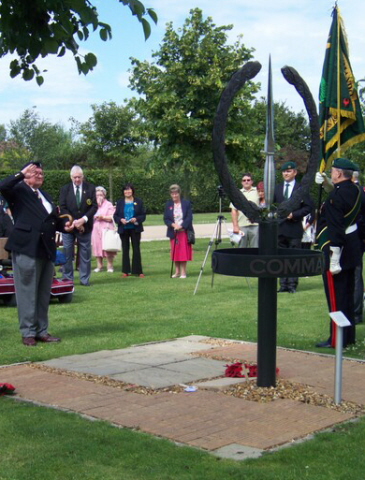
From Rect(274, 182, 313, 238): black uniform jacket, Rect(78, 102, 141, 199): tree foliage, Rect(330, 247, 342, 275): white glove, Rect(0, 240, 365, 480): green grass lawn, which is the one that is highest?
Rect(78, 102, 141, 199): tree foliage

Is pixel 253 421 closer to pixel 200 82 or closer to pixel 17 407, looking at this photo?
pixel 17 407

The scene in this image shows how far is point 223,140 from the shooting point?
605cm

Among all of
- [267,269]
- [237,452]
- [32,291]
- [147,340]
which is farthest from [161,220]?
[237,452]

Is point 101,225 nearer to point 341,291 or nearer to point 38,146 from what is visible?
point 341,291

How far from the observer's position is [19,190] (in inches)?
334

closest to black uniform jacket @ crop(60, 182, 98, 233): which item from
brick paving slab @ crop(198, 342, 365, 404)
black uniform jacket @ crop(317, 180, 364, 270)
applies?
brick paving slab @ crop(198, 342, 365, 404)

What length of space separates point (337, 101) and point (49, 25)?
5.52 m

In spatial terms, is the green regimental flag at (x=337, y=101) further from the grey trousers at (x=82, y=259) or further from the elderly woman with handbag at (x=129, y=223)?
the elderly woman with handbag at (x=129, y=223)

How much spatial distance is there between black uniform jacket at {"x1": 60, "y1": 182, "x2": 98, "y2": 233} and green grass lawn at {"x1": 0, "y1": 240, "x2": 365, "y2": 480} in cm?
147

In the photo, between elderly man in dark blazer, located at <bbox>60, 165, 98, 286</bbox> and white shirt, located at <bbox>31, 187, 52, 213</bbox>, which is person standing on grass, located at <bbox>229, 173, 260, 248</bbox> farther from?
white shirt, located at <bbox>31, 187, 52, 213</bbox>

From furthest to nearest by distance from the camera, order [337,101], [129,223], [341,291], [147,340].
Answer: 1. [129,223]
2. [337,101]
3. [147,340]
4. [341,291]

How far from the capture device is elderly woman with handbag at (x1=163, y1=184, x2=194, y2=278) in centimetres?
1564

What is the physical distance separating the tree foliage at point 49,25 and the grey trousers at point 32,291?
10.1 ft

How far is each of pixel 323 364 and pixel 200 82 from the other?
660 inches
